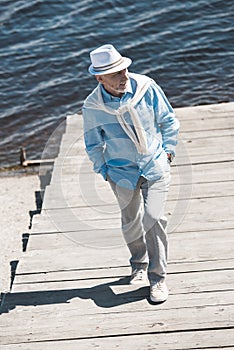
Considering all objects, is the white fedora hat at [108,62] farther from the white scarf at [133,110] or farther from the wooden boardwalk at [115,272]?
the wooden boardwalk at [115,272]

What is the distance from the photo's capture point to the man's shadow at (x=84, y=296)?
499cm

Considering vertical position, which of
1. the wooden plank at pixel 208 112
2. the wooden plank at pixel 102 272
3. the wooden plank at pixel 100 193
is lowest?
the wooden plank at pixel 208 112

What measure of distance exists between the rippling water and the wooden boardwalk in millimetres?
3653

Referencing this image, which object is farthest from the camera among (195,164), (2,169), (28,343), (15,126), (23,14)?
(23,14)

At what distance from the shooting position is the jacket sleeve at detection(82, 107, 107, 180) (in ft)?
15.4

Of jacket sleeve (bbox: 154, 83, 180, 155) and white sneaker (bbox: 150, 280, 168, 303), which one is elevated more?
jacket sleeve (bbox: 154, 83, 180, 155)

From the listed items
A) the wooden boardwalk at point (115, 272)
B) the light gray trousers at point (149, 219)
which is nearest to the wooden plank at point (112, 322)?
the wooden boardwalk at point (115, 272)

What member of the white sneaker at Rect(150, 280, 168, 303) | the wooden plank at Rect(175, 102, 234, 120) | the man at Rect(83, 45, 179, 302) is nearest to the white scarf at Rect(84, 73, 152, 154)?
the man at Rect(83, 45, 179, 302)

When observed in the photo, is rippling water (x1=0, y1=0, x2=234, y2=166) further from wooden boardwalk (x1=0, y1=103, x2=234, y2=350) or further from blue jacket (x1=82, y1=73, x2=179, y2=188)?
blue jacket (x1=82, y1=73, x2=179, y2=188)

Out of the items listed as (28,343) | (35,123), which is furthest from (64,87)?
(28,343)

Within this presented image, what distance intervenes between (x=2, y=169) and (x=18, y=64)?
321 cm

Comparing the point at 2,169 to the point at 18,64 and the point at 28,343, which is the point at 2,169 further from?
the point at 28,343

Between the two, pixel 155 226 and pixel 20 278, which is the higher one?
pixel 155 226

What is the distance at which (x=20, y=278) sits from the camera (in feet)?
17.4
